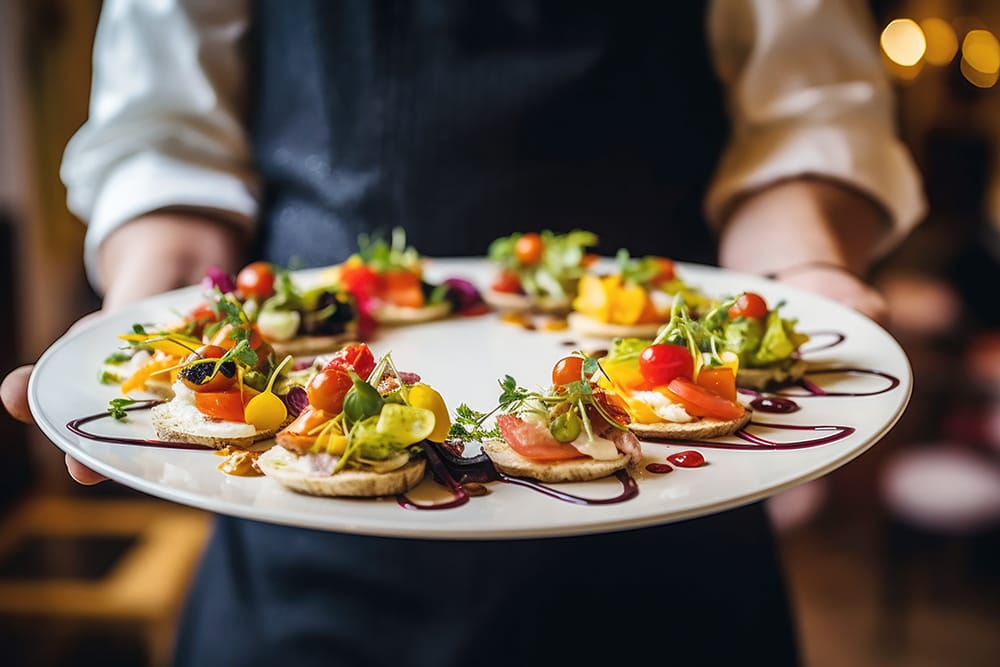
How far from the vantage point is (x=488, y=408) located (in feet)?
5.52

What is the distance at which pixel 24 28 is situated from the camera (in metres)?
4.80

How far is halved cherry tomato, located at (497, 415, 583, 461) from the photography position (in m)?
1.39

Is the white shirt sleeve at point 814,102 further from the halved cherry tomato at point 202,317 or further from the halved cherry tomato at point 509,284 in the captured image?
the halved cherry tomato at point 202,317

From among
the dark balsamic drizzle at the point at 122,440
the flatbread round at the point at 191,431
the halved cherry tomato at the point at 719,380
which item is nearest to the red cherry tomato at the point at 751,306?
the halved cherry tomato at the point at 719,380

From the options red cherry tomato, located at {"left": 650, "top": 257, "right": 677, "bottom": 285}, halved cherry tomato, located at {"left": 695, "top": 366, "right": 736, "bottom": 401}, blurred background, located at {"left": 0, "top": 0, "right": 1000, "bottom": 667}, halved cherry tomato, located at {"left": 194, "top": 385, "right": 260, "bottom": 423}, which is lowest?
blurred background, located at {"left": 0, "top": 0, "right": 1000, "bottom": 667}

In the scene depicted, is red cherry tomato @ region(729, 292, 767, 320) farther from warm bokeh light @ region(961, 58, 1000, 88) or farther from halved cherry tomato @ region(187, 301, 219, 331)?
warm bokeh light @ region(961, 58, 1000, 88)

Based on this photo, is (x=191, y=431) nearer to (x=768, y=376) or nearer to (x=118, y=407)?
(x=118, y=407)

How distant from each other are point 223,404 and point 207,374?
6 centimetres

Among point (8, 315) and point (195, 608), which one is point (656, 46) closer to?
point (195, 608)

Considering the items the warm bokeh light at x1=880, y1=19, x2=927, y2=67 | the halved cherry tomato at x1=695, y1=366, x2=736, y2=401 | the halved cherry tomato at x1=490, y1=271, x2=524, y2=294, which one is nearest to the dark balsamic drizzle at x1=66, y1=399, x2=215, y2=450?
the halved cherry tomato at x1=695, y1=366, x2=736, y2=401

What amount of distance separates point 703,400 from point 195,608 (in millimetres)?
1649

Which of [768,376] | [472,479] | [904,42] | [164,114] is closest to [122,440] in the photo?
[472,479]

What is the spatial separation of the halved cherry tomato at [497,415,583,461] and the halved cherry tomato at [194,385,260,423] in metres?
0.44

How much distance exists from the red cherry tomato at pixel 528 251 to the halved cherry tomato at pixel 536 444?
100cm
